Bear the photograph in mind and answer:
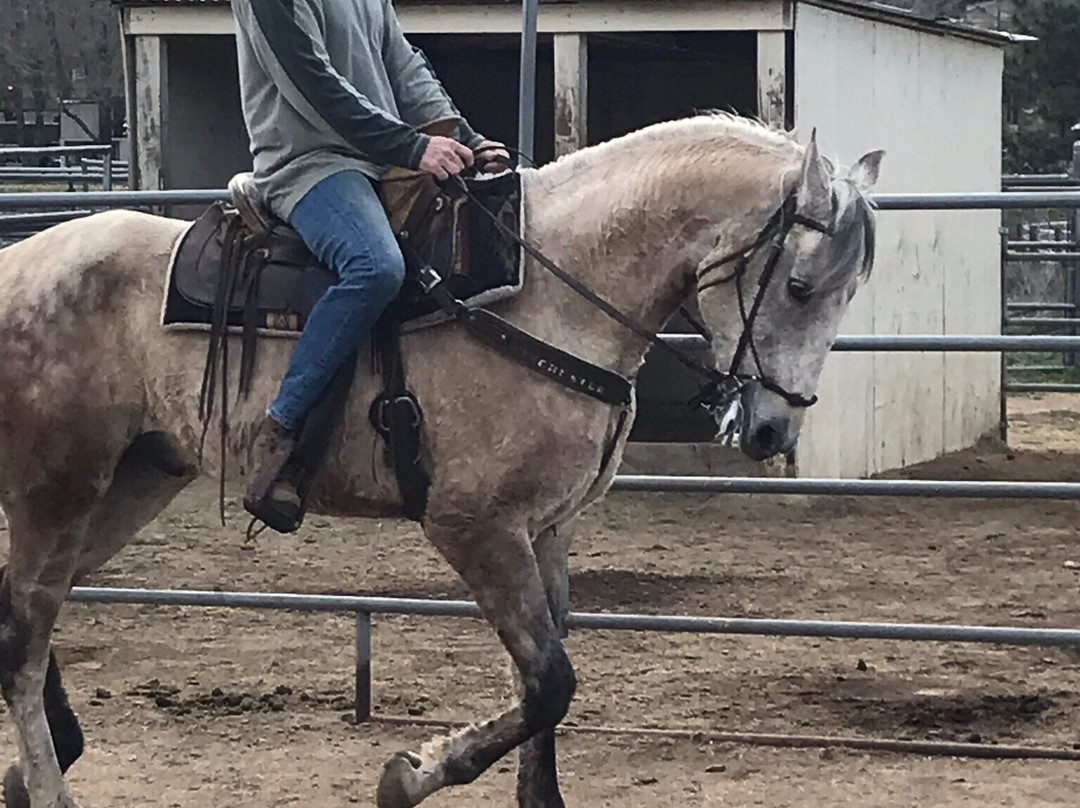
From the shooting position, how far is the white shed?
9211mm

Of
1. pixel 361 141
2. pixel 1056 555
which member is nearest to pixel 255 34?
pixel 361 141

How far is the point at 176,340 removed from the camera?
401 cm

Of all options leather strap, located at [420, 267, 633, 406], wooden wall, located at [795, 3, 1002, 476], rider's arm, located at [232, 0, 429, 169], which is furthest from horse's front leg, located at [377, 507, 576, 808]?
wooden wall, located at [795, 3, 1002, 476]

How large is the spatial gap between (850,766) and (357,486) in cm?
176

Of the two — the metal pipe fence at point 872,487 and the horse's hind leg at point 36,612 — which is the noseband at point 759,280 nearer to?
the metal pipe fence at point 872,487

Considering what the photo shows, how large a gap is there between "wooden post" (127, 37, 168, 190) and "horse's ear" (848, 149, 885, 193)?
6465mm

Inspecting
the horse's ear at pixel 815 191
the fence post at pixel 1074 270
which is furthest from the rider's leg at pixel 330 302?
the fence post at pixel 1074 270

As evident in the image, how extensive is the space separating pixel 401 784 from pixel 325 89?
1553 mm

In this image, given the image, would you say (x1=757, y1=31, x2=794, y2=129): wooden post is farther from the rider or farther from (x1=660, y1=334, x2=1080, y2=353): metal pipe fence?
the rider

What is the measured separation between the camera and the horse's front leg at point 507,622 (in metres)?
3.71

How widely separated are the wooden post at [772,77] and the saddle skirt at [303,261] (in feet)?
17.2

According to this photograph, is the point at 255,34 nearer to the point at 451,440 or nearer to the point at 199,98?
the point at 451,440

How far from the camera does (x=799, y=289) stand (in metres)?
3.50

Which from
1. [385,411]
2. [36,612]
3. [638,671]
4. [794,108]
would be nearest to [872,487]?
[638,671]
